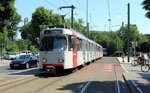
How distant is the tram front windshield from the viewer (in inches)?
742

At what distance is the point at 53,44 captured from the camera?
62.2ft

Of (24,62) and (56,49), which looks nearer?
(56,49)

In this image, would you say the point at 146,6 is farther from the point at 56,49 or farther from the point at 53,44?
the point at 53,44

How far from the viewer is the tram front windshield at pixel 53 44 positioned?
1884 centimetres

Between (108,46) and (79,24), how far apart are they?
42.3ft

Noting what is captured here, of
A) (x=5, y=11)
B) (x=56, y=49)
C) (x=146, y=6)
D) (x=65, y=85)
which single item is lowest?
(x=65, y=85)

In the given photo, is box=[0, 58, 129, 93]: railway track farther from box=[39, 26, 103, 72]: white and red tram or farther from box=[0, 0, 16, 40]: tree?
box=[0, 0, 16, 40]: tree

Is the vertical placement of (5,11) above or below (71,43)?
above

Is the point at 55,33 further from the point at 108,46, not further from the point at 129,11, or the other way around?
the point at 108,46

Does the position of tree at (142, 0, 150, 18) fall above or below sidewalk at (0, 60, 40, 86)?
above

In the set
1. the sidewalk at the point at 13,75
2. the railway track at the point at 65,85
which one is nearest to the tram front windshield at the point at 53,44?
the sidewalk at the point at 13,75

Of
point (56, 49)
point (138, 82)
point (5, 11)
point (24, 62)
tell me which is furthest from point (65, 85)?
point (24, 62)

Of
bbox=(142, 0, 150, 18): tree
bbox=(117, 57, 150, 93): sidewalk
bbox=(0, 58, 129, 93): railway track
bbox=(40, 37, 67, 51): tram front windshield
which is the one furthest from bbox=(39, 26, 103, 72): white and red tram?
bbox=(142, 0, 150, 18): tree

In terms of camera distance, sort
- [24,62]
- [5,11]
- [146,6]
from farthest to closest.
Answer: [24,62] → [146,6] → [5,11]
